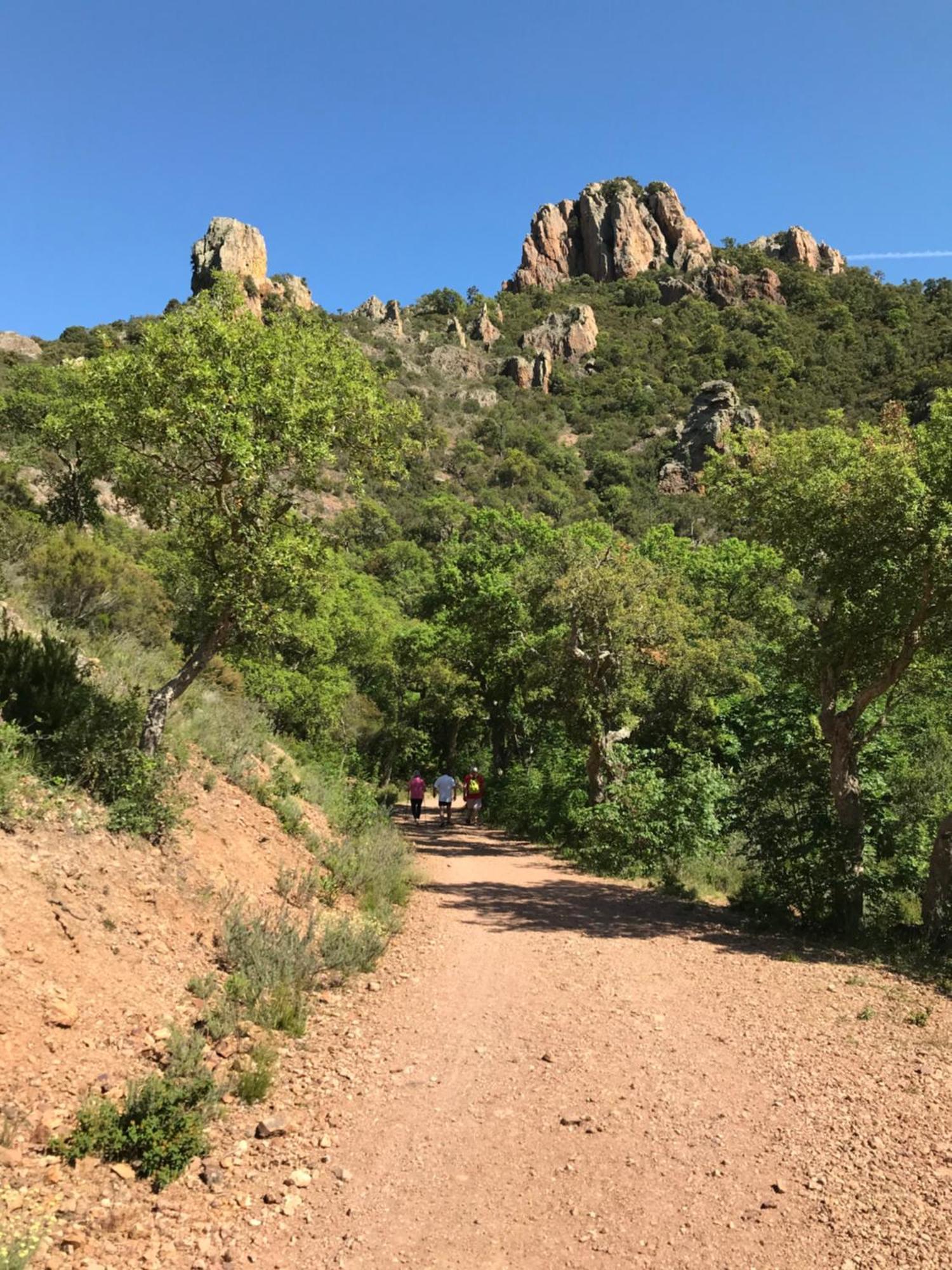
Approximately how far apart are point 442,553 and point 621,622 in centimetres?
1449

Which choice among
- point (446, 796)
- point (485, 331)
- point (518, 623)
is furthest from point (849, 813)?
point (485, 331)

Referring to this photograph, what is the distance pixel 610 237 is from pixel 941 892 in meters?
140

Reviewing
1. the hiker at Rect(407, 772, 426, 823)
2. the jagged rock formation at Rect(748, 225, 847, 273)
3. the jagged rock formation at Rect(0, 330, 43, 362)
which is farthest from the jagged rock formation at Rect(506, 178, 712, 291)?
the hiker at Rect(407, 772, 426, 823)

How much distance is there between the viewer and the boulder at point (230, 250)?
314ft

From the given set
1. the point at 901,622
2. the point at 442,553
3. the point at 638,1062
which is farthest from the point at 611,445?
the point at 638,1062

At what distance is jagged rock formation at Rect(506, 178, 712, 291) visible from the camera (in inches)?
4914

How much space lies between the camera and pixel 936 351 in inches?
2803

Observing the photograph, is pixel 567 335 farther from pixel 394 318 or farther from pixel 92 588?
pixel 92 588

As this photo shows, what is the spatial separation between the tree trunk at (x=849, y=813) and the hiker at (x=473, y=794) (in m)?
12.1

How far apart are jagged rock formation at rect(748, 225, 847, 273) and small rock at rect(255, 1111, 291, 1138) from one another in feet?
438

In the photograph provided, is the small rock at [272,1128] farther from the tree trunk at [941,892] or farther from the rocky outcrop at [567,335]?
the rocky outcrop at [567,335]

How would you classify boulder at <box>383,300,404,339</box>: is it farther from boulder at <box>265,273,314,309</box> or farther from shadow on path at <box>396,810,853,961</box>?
shadow on path at <box>396,810,853,961</box>

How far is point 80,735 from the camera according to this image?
7180 mm

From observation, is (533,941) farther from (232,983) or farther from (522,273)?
(522,273)
